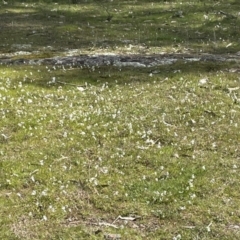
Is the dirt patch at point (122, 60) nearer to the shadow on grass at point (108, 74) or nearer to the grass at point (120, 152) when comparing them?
the shadow on grass at point (108, 74)

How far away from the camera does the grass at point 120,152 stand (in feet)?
42.8

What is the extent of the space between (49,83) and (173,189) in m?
11.7

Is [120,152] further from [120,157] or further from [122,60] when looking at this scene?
[122,60]

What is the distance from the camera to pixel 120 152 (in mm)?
16750

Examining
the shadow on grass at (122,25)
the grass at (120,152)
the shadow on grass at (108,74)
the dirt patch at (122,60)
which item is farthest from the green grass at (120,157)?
the shadow on grass at (122,25)

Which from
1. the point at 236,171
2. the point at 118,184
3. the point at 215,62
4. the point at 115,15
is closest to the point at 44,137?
the point at 118,184

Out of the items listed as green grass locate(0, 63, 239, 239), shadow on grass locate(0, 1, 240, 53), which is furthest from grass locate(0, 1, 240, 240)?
shadow on grass locate(0, 1, 240, 53)

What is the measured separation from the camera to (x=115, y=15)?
46.4 m

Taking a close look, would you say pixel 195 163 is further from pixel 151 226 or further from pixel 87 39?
pixel 87 39

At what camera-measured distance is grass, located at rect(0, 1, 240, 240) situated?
13047mm

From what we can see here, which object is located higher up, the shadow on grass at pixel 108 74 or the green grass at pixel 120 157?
the shadow on grass at pixel 108 74

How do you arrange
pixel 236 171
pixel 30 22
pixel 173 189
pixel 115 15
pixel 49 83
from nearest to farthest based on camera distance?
pixel 173 189, pixel 236 171, pixel 49 83, pixel 30 22, pixel 115 15

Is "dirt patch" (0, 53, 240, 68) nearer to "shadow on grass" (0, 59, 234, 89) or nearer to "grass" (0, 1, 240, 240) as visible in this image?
"shadow on grass" (0, 59, 234, 89)

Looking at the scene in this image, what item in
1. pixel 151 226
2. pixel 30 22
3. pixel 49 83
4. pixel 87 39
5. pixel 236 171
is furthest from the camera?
pixel 30 22
